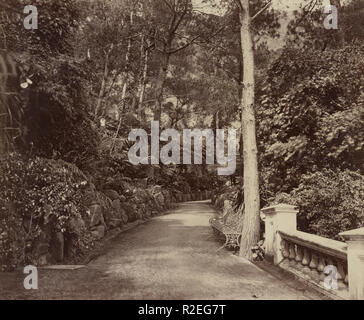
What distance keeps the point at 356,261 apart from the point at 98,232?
8593mm

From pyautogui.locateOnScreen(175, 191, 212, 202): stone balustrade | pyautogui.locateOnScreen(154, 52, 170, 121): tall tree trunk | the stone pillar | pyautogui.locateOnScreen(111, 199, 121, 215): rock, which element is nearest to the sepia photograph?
the stone pillar

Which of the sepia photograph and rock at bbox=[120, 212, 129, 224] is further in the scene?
rock at bbox=[120, 212, 129, 224]

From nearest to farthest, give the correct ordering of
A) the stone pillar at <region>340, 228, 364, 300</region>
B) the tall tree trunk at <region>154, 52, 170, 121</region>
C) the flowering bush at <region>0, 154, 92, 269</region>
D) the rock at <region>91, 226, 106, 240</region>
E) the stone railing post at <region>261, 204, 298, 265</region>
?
the stone pillar at <region>340, 228, 364, 300</region>, the flowering bush at <region>0, 154, 92, 269</region>, the stone railing post at <region>261, 204, 298, 265</region>, the rock at <region>91, 226, 106, 240</region>, the tall tree trunk at <region>154, 52, 170, 121</region>

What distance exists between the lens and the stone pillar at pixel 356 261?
5.52 meters

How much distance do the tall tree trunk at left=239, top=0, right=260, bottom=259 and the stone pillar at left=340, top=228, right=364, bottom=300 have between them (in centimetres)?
484

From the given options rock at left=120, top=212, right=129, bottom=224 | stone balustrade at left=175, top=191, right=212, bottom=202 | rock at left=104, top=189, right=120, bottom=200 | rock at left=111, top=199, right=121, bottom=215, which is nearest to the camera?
rock at left=111, top=199, right=121, bottom=215

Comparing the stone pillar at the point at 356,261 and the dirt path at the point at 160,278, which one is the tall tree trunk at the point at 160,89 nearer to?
the dirt path at the point at 160,278

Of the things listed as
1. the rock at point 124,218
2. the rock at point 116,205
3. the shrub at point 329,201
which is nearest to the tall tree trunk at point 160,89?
the rock at point 124,218

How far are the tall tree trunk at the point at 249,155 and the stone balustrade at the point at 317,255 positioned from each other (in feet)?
1.34

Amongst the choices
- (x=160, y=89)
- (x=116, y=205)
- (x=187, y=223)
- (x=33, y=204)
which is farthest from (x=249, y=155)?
(x=160, y=89)

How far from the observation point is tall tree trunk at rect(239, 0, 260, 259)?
417 inches

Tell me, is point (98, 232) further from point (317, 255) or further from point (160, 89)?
point (160, 89)

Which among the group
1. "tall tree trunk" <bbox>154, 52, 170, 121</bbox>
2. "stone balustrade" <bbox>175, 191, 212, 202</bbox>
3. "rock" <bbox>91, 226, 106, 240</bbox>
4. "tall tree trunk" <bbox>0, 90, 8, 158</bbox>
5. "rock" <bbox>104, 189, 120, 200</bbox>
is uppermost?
"tall tree trunk" <bbox>154, 52, 170, 121</bbox>

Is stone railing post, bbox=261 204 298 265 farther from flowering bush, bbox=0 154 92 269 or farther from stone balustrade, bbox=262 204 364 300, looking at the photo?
flowering bush, bbox=0 154 92 269
